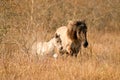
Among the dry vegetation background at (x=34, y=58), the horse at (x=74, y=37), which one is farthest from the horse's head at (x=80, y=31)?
the dry vegetation background at (x=34, y=58)

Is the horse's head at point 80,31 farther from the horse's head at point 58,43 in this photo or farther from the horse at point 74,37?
the horse's head at point 58,43

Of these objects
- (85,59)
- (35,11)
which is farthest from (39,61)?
(35,11)

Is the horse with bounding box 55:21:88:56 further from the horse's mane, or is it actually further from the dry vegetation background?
the dry vegetation background

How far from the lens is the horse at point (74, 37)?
32.4 ft

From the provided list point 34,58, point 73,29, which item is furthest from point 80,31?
point 34,58

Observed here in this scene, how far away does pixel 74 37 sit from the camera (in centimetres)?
1003

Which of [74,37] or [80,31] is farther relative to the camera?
[74,37]

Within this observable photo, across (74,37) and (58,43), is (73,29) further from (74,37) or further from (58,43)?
(58,43)

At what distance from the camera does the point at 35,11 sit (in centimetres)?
1027

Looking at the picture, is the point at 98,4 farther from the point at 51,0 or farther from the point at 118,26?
the point at 51,0

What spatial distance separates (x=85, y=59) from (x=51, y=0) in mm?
4448

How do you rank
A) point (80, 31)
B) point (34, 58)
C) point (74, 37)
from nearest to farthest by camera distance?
point (34, 58), point (80, 31), point (74, 37)

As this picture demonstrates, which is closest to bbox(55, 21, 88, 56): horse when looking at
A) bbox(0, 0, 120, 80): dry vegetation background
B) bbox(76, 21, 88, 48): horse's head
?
bbox(76, 21, 88, 48): horse's head

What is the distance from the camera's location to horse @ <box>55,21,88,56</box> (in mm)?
9883
